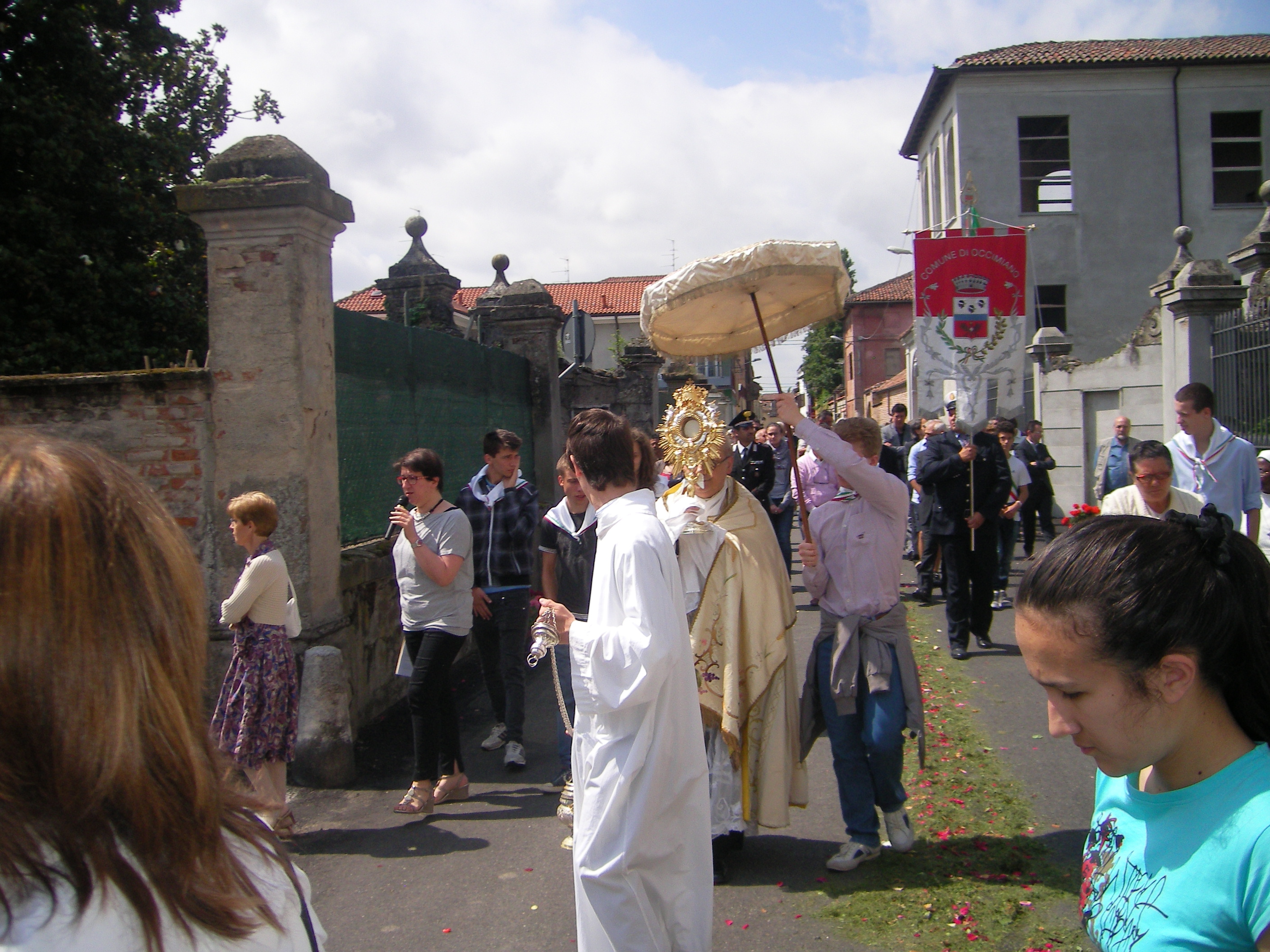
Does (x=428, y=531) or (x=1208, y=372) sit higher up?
(x=1208, y=372)

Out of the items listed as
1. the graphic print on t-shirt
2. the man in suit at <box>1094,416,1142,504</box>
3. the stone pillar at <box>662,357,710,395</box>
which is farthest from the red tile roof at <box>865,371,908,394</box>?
the graphic print on t-shirt

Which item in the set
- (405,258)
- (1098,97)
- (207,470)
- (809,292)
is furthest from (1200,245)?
(207,470)

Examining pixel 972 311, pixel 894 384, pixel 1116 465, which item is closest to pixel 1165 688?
pixel 1116 465

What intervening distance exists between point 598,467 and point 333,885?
2.55 meters

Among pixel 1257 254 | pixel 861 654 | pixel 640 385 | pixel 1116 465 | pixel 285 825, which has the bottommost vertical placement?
pixel 285 825

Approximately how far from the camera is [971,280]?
37.1ft

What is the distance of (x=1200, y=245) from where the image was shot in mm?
26922

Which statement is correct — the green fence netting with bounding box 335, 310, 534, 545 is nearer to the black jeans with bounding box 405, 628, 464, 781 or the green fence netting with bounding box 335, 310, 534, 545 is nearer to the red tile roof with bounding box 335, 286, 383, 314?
the black jeans with bounding box 405, 628, 464, 781

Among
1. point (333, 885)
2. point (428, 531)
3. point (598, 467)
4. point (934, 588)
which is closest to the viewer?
point (598, 467)

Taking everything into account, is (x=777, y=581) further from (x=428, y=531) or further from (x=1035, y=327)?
(x=1035, y=327)

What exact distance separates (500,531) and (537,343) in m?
5.64

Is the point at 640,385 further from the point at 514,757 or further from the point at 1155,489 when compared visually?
the point at 1155,489

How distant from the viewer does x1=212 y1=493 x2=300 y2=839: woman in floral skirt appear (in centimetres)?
480

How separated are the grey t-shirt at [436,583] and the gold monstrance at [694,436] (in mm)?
1624
